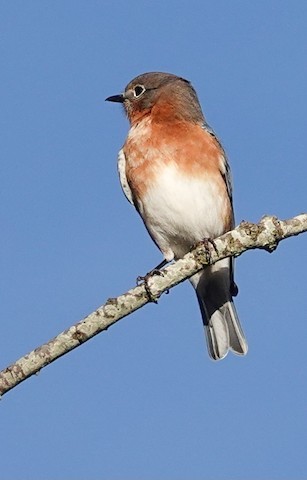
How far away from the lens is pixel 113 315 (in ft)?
19.8

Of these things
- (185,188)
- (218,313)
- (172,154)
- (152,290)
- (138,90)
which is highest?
(138,90)


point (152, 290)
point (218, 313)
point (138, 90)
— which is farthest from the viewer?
point (138, 90)

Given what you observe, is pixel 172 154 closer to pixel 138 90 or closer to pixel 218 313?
pixel 138 90

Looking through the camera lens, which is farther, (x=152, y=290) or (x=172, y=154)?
(x=172, y=154)

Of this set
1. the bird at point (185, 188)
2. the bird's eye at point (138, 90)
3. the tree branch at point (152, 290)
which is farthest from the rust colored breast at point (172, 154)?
the tree branch at point (152, 290)

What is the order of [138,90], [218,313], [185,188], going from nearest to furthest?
1. [185,188]
2. [218,313]
3. [138,90]

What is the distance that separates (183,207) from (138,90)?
2.16 metres

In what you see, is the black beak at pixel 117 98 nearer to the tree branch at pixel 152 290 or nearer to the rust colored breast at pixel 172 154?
the rust colored breast at pixel 172 154

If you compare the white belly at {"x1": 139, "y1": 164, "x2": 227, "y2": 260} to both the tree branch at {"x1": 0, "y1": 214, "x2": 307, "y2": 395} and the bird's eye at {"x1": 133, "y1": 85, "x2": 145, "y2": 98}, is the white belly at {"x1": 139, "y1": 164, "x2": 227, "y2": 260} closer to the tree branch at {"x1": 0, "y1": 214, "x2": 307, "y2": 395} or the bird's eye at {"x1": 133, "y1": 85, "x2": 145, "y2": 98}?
the bird's eye at {"x1": 133, "y1": 85, "x2": 145, "y2": 98}

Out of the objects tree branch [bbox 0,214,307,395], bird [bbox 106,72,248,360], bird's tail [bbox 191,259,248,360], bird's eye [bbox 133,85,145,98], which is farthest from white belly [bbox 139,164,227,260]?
tree branch [bbox 0,214,307,395]

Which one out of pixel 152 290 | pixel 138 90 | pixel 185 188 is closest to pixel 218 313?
pixel 185 188

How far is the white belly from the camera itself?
368 inches

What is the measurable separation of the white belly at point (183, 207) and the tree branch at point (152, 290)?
239cm

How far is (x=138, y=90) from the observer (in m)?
10.8
